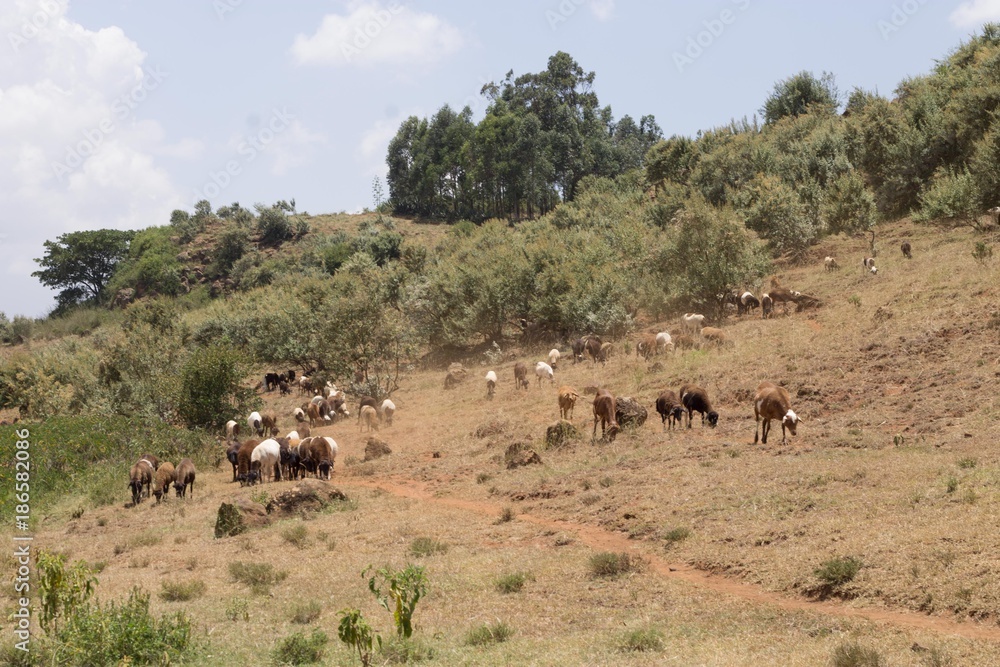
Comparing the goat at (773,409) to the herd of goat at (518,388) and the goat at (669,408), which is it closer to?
the herd of goat at (518,388)

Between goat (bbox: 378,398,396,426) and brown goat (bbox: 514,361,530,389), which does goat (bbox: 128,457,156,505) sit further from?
brown goat (bbox: 514,361,530,389)

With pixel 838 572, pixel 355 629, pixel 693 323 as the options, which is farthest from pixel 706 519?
pixel 693 323

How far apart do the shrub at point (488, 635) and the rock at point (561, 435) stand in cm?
1233

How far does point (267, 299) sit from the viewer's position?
52.9 meters

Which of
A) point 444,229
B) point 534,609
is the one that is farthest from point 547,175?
point 534,609

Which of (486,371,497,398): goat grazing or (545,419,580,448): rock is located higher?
(486,371,497,398): goat grazing

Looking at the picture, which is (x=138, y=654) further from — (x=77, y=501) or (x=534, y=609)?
(x=77, y=501)

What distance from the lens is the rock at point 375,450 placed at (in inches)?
1036

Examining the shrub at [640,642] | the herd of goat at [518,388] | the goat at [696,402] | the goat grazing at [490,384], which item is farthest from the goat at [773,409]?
the goat grazing at [490,384]

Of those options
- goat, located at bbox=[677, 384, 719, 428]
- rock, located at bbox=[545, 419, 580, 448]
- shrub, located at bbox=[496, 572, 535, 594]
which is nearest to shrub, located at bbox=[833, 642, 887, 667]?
shrub, located at bbox=[496, 572, 535, 594]

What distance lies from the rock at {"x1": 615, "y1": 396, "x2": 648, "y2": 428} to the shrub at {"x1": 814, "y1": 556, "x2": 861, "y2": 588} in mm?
11347

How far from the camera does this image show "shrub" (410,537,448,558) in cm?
1450

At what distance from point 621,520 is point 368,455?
41.2 feet

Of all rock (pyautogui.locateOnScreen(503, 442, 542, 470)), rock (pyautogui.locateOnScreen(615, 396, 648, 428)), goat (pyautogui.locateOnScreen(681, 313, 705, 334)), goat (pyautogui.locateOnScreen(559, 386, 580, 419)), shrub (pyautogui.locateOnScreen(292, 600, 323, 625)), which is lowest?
shrub (pyautogui.locateOnScreen(292, 600, 323, 625))
